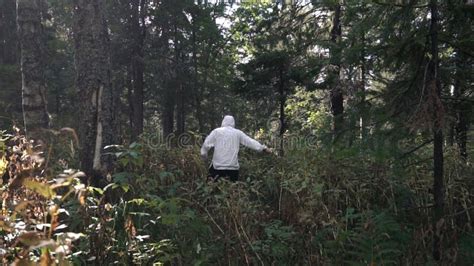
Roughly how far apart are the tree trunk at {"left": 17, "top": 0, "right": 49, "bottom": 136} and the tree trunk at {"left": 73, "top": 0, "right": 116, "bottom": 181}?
215cm

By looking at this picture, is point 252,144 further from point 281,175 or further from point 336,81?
point 336,81

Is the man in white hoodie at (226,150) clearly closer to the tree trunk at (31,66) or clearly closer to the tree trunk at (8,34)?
the tree trunk at (31,66)

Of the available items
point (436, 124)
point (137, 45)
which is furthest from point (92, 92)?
point (137, 45)

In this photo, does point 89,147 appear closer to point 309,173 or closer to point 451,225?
point 309,173

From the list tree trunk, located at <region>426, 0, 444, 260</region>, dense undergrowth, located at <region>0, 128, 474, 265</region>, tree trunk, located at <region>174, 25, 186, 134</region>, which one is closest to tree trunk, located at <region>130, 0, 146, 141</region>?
tree trunk, located at <region>174, 25, 186, 134</region>

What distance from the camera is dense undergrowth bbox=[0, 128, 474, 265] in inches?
112

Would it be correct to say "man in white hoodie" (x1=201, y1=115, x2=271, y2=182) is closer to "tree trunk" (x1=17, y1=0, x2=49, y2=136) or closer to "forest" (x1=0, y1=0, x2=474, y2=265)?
"forest" (x1=0, y1=0, x2=474, y2=265)

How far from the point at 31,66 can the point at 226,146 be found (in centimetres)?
401

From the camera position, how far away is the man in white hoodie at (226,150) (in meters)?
7.83

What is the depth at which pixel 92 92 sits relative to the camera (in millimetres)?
6234

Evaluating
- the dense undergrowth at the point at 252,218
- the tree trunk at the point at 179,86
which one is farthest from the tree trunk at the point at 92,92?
the tree trunk at the point at 179,86

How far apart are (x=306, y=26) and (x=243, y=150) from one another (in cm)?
1151

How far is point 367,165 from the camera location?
21.5 ft

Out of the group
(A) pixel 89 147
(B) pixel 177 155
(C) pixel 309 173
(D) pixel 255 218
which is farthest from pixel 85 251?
(B) pixel 177 155
